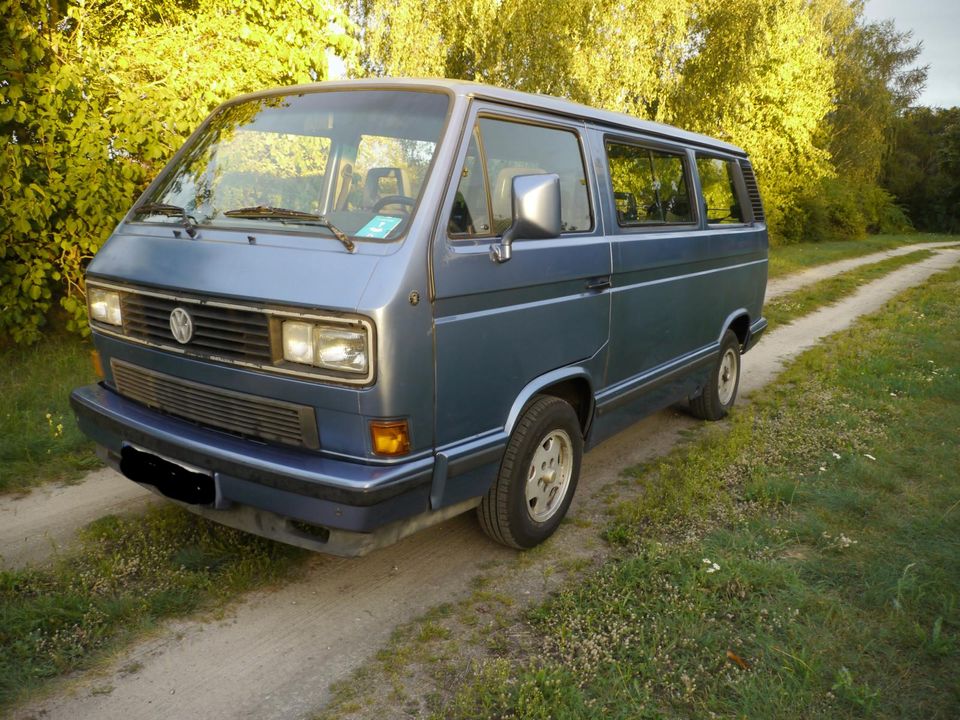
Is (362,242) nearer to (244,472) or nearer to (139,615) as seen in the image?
(244,472)

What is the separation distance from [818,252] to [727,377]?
19.6 metres

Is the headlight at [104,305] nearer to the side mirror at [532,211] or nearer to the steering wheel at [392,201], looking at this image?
the steering wheel at [392,201]

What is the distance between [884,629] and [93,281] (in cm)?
389

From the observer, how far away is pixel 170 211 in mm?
3615

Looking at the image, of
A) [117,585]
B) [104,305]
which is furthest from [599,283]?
[117,585]

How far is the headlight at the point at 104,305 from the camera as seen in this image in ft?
11.5

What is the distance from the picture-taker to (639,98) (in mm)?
17547

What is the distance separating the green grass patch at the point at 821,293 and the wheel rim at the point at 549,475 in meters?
7.75

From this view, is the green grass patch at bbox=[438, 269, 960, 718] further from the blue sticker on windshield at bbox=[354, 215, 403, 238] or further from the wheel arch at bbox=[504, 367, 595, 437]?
the blue sticker on windshield at bbox=[354, 215, 403, 238]

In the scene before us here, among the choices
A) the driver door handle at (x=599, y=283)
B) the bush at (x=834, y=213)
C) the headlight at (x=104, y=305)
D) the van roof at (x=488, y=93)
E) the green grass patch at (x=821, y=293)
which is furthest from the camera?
the bush at (x=834, y=213)

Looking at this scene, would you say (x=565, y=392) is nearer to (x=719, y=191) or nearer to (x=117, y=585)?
(x=117, y=585)

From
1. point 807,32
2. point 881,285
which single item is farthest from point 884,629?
point 807,32

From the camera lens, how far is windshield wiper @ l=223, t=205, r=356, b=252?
296cm

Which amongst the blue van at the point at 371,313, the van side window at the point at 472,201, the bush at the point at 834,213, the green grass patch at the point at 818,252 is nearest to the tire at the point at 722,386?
the blue van at the point at 371,313
